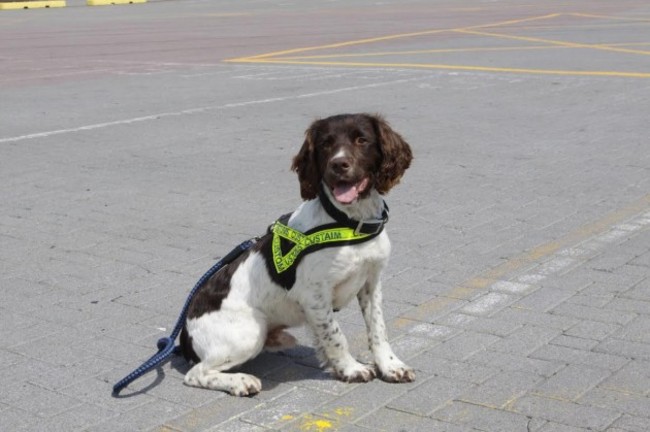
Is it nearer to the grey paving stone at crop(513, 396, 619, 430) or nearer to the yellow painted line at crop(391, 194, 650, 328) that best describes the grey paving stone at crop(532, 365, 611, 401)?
the grey paving stone at crop(513, 396, 619, 430)

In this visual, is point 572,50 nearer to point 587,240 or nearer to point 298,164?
point 587,240

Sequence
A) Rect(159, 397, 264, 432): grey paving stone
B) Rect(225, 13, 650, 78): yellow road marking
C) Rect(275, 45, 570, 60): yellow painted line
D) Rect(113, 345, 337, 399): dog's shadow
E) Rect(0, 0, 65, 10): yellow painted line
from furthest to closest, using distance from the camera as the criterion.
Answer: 1. Rect(0, 0, 65, 10): yellow painted line
2. Rect(275, 45, 570, 60): yellow painted line
3. Rect(225, 13, 650, 78): yellow road marking
4. Rect(113, 345, 337, 399): dog's shadow
5. Rect(159, 397, 264, 432): grey paving stone

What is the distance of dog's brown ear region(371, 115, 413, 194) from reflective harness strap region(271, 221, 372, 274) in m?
0.24

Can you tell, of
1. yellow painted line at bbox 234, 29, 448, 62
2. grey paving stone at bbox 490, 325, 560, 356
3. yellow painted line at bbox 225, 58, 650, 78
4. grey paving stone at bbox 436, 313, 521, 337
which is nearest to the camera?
grey paving stone at bbox 490, 325, 560, 356

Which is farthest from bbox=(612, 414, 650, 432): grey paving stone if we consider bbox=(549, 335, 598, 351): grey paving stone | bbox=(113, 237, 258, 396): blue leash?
bbox=(113, 237, 258, 396): blue leash

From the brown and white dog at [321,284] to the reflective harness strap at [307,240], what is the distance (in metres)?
0.03

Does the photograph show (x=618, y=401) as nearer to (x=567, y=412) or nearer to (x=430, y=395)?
(x=567, y=412)

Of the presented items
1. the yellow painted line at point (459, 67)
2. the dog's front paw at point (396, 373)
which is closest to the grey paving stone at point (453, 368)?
the dog's front paw at point (396, 373)

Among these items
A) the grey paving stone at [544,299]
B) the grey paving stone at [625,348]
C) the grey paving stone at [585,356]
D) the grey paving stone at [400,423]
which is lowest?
the grey paving stone at [544,299]

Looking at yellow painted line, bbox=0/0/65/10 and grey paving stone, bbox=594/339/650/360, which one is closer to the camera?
grey paving stone, bbox=594/339/650/360

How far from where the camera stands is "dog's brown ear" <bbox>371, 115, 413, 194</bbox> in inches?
178

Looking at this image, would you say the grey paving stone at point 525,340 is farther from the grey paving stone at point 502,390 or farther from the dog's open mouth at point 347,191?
the dog's open mouth at point 347,191

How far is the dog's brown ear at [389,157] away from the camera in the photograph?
14.8 ft

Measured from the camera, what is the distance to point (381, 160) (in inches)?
179
